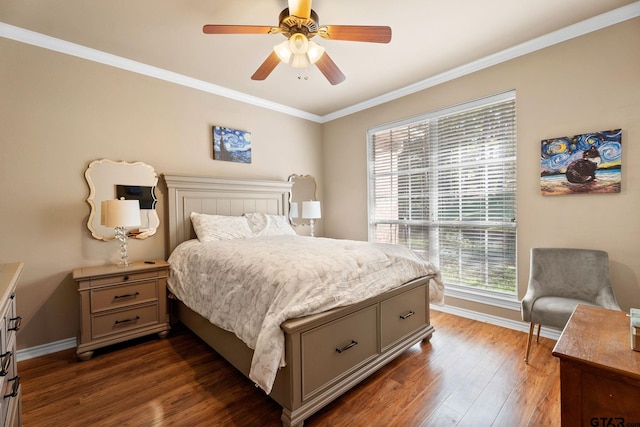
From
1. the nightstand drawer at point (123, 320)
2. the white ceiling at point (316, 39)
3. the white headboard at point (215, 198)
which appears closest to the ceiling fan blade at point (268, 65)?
the white ceiling at point (316, 39)

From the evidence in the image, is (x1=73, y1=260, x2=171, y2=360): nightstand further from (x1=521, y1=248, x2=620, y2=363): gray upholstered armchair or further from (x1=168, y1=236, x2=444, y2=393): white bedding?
(x1=521, y1=248, x2=620, y2=363): gray upholstered armchair

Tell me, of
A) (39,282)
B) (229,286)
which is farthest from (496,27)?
(39,282)

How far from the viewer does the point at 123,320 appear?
8.26 ft

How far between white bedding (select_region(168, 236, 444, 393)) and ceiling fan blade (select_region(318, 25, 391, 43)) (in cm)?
152

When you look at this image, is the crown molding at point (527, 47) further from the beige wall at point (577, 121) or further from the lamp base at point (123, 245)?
the lamp base at point (123, 245)

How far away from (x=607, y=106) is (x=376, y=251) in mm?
2238

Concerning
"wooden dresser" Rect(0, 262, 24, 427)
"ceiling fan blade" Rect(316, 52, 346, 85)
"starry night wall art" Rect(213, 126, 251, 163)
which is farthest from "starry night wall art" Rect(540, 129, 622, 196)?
"wooden dresser" Rect(0, 262, 24, 427)

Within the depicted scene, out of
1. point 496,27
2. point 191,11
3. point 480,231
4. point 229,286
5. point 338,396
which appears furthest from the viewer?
point 480,231

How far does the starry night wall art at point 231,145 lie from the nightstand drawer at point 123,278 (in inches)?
61.8

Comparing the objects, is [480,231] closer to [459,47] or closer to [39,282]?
[459,47]

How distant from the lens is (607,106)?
235cm

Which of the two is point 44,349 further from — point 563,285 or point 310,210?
point 563,285

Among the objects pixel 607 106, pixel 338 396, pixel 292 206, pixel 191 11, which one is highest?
pixel 191 11

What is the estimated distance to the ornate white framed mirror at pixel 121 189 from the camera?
107 inches
